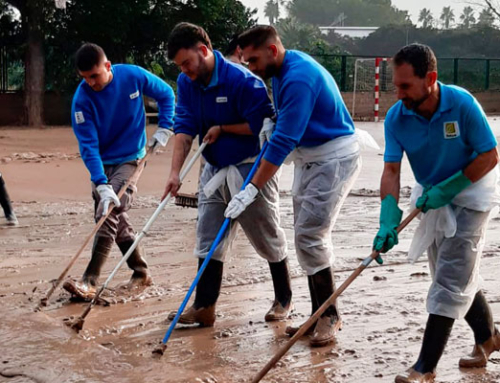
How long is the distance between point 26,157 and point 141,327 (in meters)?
9.44

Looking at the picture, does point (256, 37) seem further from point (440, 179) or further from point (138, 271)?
point (138, 271)

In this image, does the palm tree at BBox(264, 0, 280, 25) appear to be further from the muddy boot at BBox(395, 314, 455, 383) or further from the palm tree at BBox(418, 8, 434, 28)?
the muddy boot at BBox(395, 314, 455, 383)

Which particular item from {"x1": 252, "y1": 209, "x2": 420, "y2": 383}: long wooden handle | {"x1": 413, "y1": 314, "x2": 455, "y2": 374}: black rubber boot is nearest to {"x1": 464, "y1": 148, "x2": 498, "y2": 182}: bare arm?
{"x1": 252, "y1": 209, "x2": 420, "y2": 383}: long wooden handle

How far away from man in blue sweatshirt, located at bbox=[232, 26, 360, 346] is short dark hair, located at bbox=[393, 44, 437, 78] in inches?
33.1

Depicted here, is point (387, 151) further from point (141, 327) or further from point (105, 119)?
point (105, 119)

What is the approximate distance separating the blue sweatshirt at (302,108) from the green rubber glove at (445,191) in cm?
91

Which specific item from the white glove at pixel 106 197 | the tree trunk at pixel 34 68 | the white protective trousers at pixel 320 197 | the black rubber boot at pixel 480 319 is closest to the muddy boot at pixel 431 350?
the black rubber boot at pixel 480 319

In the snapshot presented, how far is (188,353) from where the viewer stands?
5.22 metres

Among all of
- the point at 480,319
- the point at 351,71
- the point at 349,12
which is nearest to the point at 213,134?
the point at 480,319

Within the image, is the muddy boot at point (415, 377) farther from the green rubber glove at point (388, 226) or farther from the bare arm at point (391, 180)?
the bare arm at point (391, 180)

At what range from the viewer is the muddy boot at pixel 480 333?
15.9 ft

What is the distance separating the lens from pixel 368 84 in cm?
2917

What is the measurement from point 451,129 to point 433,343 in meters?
1.06

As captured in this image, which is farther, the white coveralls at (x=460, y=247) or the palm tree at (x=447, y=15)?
the palm tree at (x=447, y=15)
